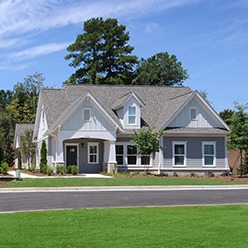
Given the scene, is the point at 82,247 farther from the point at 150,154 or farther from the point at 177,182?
the point at 150,154

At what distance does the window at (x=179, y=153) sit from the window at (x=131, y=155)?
125 inches

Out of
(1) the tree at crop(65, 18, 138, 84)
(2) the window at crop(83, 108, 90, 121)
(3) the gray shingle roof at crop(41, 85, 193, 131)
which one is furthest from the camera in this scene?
(1) the tree at crop(65, 18, 138, 84)

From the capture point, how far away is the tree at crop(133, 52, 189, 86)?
75.3 m

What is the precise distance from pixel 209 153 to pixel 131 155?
6.38 meters

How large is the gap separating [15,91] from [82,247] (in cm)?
7627

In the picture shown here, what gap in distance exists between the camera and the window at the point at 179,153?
37094 mm

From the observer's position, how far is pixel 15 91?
3248 inches

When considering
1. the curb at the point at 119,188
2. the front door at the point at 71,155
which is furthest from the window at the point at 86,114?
the curb at the point at 119,188

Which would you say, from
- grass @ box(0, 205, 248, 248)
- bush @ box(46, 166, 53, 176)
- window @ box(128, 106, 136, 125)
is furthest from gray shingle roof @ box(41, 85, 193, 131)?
grass @ box(0, 205, 248, 248)

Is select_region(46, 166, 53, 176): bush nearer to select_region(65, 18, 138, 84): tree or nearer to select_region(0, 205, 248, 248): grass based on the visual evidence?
select_region(0, 205, 248, 248): grass

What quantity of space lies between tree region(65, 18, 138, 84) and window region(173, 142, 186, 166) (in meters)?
35.5

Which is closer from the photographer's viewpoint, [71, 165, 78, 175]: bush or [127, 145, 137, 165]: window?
[71, 165, 78, 175]: bush

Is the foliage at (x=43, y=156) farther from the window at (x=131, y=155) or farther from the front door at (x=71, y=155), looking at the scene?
the window at (x=131, y=155)

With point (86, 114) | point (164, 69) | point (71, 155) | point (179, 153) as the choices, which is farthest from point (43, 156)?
point (164, 69)
